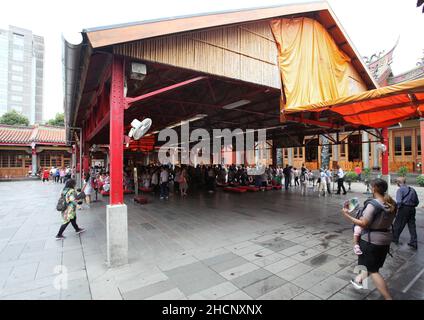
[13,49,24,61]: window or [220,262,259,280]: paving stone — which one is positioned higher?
[13,49,24,61]: window

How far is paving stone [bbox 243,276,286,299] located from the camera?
9.93 ft

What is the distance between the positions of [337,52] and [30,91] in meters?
89.5

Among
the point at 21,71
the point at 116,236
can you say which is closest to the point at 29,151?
the point at 116,236

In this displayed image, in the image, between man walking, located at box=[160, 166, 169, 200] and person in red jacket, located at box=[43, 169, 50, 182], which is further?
person in red jacket, located at box=[43, 169, 50, 182]

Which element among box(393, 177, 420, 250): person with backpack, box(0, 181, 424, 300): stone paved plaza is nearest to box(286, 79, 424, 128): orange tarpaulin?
box(393, 177, 420, 250): person with backpack

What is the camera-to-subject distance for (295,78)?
6.91m

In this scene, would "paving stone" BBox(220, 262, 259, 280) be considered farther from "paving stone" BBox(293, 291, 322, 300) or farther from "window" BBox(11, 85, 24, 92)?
"window" BBox(11, 85, 24, 92)

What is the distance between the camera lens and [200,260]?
13.3 ft

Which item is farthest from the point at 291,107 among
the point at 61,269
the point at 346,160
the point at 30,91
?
the point at 30,91

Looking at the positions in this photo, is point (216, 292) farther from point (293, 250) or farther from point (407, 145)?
point (407, 145)

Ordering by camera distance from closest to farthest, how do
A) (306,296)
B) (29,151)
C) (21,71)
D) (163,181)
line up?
(306,296) < (163,181) < (29,151) < (21,71)

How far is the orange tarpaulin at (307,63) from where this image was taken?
22.1 feet

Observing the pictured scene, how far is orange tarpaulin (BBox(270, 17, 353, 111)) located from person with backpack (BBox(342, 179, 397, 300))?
3839 millimetres

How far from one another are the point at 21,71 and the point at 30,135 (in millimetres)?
64139
